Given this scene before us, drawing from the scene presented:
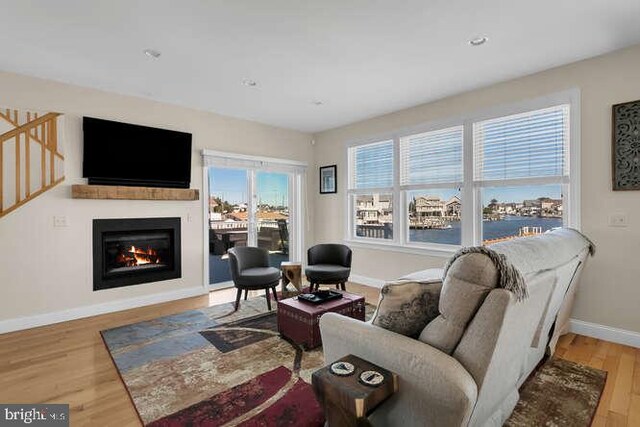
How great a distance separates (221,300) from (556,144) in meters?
4.32

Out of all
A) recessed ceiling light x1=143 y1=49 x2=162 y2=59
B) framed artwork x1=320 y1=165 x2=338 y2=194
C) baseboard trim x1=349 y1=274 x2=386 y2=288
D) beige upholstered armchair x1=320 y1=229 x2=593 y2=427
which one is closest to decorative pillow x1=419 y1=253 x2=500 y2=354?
beige upholstered armchair x1=320 y1=229 x2=593 y2=427

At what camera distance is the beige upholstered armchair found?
4.08 feet

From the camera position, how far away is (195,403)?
2031 mm

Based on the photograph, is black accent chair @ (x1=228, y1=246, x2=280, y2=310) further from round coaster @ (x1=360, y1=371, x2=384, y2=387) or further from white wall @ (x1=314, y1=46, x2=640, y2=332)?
white wall @ (x1=314, y1=46, x2=640, y2=332)

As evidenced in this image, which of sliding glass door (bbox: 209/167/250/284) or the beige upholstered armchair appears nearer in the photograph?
the beige upholstered armchair

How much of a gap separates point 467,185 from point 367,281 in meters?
2.12

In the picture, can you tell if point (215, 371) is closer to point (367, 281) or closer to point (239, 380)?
point (239, 380)

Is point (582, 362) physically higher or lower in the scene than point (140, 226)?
lower

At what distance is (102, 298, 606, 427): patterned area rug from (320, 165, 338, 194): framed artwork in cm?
296

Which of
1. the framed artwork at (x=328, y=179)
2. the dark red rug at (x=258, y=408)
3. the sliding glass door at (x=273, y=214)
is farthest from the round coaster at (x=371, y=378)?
the framed artwork at (x=328, y=179)

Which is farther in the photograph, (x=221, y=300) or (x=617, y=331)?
(x=221, y=300)

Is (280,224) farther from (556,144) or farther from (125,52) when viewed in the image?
(556,144)

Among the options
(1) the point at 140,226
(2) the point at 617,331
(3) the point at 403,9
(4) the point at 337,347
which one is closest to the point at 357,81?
(3) the point at 403,9

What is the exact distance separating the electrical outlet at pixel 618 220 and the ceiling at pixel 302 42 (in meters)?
1.50
